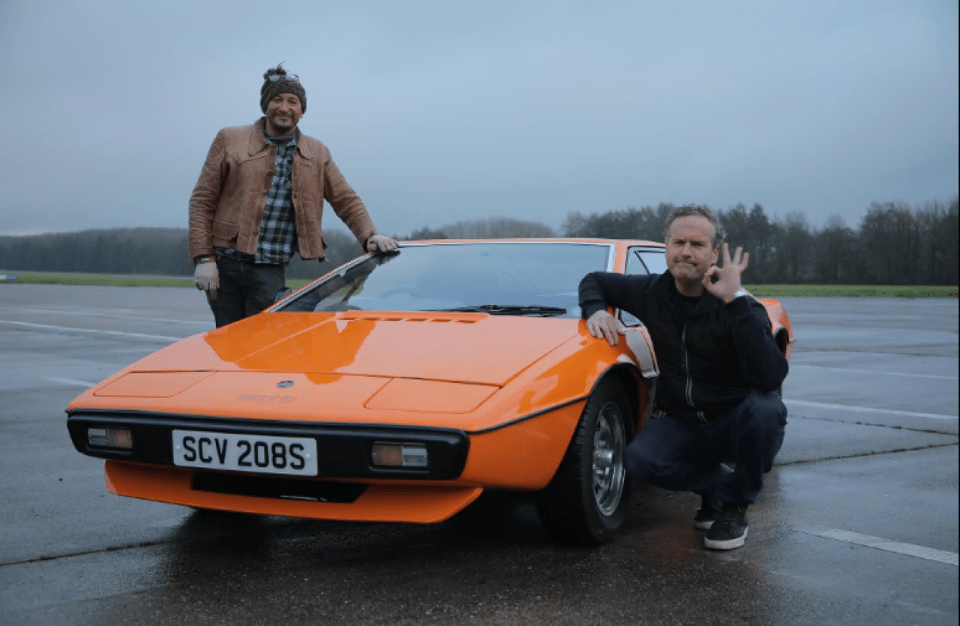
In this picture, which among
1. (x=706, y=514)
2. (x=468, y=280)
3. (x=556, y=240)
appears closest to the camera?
(x=706, y=514)

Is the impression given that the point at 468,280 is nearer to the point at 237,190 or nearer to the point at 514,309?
the point at 514,309

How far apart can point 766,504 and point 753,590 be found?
3.99ft

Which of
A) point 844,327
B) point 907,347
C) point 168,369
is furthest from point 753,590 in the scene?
point 844,327

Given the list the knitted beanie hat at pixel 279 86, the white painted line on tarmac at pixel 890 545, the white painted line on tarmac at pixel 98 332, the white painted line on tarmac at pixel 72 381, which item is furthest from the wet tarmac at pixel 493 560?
the white painted line on tarmac at pixel 98 332

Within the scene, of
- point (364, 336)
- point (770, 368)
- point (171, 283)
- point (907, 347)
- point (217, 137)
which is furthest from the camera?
point (171, 283)

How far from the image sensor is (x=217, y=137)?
4574 mm

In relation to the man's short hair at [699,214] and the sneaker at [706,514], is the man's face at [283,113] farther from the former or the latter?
the sneaker at [706,514]

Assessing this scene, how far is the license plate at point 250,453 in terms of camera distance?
2.68 meters

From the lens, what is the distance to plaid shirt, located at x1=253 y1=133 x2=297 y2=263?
4609mm

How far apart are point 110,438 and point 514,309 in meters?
1.56

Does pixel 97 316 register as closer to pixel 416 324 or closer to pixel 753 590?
pixel 416 324

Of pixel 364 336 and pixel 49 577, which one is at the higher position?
pixel 364 336

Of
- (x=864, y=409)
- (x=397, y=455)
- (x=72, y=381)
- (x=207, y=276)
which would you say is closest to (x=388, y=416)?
(x=397, y=455)

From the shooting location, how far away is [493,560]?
299cm
